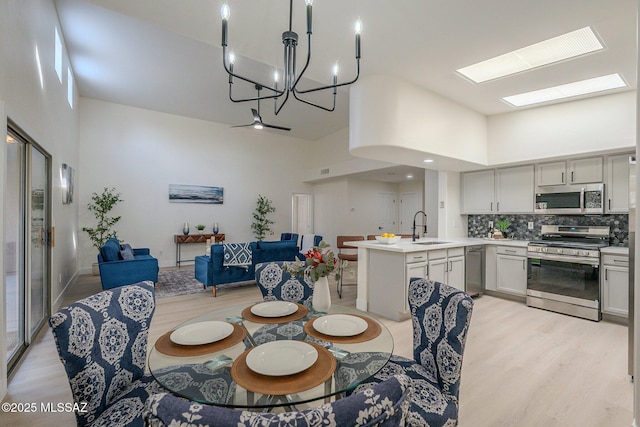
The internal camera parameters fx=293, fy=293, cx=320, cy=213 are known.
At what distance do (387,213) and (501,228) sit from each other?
201 inches

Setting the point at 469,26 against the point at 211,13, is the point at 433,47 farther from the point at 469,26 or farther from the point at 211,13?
the point at 211,13

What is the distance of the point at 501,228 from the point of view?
496 cm

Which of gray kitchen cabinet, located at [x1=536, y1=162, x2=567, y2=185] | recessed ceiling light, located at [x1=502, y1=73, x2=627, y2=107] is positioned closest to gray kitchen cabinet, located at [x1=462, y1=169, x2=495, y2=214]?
gray kitchen cabinet, located at [x1=536, y1=162, x2=567, y2=185]

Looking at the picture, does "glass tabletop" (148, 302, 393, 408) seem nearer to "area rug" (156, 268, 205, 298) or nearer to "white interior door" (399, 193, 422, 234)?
"area rug" (156, 268, 205, 298)

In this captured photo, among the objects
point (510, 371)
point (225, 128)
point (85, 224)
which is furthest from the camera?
point (225, 128)

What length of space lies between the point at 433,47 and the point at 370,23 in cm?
76

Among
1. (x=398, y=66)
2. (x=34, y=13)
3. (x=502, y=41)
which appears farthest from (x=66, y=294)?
(x=502, y=41)

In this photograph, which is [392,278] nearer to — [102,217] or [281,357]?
[281,357]

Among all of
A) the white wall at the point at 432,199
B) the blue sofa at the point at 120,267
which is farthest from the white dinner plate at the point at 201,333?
the white wall at the point at 432,199

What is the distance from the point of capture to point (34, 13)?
2.90 meters

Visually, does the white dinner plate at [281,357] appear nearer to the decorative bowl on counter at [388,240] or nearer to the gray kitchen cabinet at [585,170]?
the decorative bowl on counter at [388,240]

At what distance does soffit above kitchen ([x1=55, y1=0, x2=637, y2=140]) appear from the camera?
7.41 feet

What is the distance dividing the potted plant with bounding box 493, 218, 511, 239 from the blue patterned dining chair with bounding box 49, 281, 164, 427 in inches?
200

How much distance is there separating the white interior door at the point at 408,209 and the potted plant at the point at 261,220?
455cm
